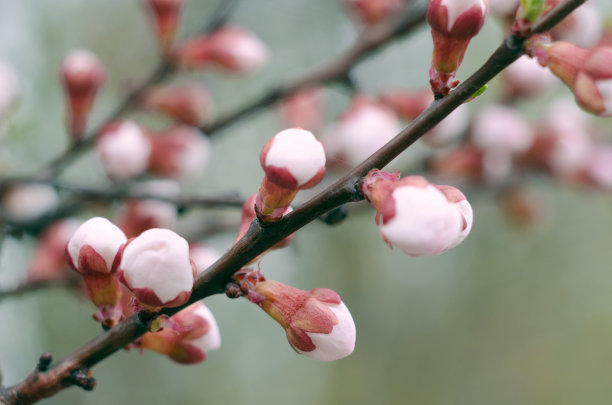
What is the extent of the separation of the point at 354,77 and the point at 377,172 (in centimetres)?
77

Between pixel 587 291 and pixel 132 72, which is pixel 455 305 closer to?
pixel 587 291

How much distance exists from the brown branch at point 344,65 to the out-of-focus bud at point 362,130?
8cm

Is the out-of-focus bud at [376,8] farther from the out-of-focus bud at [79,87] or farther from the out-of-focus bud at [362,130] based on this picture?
the out-of-focus bud at [79,87]

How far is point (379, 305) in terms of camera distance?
387 cm

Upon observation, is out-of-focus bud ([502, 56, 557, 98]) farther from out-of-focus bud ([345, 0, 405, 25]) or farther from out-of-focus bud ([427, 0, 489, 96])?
out-of-focus bud ([427, 0, 489, 96])

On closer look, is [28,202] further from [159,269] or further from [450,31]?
[450,31]

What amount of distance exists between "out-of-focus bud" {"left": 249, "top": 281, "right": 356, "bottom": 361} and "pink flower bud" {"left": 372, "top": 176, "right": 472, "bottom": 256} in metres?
0.12

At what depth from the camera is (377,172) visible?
519 millimetres

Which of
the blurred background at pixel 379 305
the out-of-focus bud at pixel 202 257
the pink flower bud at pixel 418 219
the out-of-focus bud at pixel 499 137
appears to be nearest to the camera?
the pink flower bud at pixel 418 219

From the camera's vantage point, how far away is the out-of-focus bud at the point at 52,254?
3.92 ft

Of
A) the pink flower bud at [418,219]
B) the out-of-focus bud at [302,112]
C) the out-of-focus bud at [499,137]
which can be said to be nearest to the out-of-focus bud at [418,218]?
the pink flower bud at [418,219]

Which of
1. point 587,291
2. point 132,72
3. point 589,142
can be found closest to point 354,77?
point 589,142

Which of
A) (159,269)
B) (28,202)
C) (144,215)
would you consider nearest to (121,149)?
(144,215)

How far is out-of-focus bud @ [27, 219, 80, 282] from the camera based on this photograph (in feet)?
3.92
